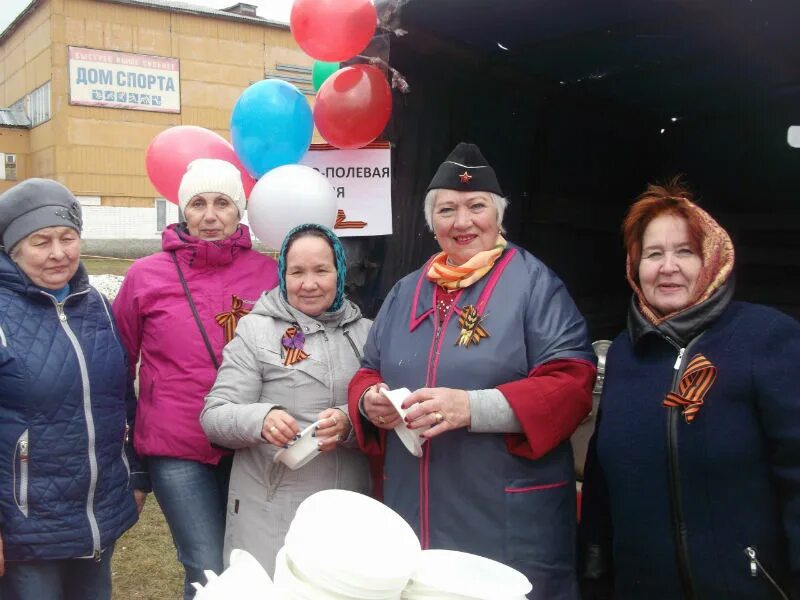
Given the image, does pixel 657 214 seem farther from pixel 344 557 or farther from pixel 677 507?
pixel 344 557

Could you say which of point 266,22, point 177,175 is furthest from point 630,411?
point 266,22

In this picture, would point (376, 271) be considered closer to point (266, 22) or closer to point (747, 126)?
point (747, 126)

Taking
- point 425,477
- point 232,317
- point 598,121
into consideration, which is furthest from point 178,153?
point 598,121

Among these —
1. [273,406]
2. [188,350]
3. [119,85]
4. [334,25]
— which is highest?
[119,85]

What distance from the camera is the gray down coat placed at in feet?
7.11

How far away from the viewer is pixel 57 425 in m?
2.14

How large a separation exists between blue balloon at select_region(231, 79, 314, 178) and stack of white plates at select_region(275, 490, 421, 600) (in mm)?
2251

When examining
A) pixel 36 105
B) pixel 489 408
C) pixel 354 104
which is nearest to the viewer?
pixel 489 408

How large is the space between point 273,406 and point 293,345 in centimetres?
23

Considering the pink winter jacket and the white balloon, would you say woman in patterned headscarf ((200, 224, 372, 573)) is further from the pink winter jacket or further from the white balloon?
the white balloon

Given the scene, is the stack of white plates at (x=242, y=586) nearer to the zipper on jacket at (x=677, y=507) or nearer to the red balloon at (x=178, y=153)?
the zipper on jacket at (x=677, y=507)

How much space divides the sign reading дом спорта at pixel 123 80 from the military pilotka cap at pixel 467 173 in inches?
970

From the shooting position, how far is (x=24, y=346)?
2113mm

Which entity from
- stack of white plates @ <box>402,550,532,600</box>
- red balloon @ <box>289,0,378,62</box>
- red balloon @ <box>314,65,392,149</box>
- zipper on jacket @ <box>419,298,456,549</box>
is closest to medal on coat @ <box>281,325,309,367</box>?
zipper on jacket @ <box>419,298,456,549</box>
